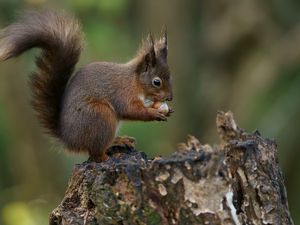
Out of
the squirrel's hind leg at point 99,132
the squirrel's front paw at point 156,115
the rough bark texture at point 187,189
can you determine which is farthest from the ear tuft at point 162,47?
the rough bark texture at point 187,189

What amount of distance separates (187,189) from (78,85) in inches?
40.9

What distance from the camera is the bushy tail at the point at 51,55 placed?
3.67 metres

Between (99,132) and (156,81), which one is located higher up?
(156,81)

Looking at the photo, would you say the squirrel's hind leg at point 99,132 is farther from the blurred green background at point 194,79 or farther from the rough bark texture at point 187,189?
the blurred green background at point 194,79

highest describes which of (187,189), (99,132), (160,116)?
(160,116)

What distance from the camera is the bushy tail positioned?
3.67 m

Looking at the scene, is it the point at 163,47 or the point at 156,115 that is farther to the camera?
the point at 163,47

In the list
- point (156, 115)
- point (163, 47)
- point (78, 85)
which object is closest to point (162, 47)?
point (163, 47)

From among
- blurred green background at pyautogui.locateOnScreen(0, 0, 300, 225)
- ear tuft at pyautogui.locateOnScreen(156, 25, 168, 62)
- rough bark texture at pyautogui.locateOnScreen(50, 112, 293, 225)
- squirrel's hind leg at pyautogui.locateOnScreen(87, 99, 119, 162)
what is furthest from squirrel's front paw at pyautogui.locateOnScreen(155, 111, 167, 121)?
blurred green background at pyautogui.locateOnScreen(0, 0, 300, 225)

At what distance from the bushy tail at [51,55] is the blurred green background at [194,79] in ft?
10.3

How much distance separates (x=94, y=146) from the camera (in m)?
3.55

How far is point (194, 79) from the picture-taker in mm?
9367

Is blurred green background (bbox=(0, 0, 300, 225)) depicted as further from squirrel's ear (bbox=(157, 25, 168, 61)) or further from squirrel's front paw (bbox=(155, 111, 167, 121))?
squirrel's front paw (bbox=(155, 111, 167, 121))

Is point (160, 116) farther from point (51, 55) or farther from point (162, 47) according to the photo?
point (51, 55)
